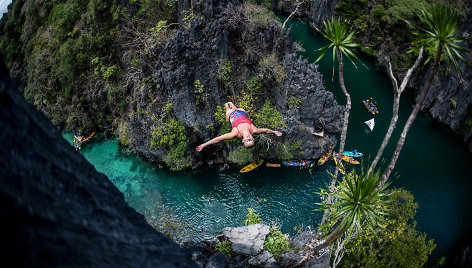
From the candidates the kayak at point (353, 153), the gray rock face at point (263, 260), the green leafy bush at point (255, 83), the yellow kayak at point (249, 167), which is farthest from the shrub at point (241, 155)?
the gray rock face at point (263, 260)

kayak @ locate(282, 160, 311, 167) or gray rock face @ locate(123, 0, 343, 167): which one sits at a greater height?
gray rock face @ locate(123, 0, 343, 167)

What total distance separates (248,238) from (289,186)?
6750 millimetres

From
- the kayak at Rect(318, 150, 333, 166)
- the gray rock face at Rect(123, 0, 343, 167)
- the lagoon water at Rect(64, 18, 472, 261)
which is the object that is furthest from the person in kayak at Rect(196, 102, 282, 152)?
the kayak at Rect(318, 150, 333, 166)

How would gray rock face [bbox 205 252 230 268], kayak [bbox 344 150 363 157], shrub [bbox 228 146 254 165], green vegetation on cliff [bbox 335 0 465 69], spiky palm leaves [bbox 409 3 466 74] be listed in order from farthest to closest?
green vegetation on cliff [bbox 335 0 465 69]
kayak [bbox 344 150 363 157]
shrub [bbox 228 146 254 165]
gray rock face [bbox 205 252 230 268]
spiky palm leaves [bbox 409 3 466 74]

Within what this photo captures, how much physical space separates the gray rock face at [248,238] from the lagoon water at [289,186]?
332 centimetres

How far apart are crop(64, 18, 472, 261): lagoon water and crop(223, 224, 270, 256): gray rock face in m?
3.32

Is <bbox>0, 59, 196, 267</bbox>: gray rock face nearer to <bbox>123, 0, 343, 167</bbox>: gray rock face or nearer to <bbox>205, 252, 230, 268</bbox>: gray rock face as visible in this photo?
<bbox>205, 252, 230, 268</bbox>: gray rock face

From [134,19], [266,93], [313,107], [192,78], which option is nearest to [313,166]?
[313,107]

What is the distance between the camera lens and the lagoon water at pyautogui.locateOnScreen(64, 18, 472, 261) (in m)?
17.6

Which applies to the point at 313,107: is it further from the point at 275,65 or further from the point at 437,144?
the point at 437,144

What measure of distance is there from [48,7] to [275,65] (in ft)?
57.4

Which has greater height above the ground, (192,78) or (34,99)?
(192,78)

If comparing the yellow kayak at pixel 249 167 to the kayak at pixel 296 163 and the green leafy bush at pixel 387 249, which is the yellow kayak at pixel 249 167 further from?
the green leafy bush at pixel 387 249

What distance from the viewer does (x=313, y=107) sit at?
62.0 ft
